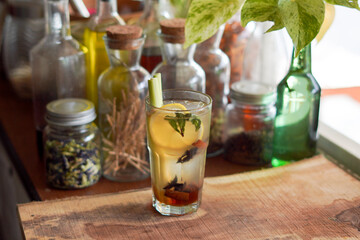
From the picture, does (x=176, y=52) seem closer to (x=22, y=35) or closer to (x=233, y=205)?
(x=233, y=205)

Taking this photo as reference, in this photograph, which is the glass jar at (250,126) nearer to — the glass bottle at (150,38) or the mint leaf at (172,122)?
the glass bottle at (150,38)

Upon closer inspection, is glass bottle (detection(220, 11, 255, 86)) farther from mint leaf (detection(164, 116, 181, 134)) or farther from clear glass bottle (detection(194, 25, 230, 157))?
mint leaf (detection(164, 116, 181, 134))

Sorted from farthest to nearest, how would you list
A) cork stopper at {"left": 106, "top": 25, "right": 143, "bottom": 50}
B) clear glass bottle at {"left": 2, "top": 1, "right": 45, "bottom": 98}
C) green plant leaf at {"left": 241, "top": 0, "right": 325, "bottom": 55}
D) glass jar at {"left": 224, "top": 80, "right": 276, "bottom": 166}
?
clear glass bottle at {"left": 2, "top": 1, "right": 45, "bottom": 98} < glass jar at {"left": 224, "top": 80, "right": 276, "bottom": 166} < cork stopper at {"left": 106, "top": 25, "right": 143, "bottom": 50} < green plant leaf at {"left": 241, "top": 0, "right": 325, "bottom": 55}

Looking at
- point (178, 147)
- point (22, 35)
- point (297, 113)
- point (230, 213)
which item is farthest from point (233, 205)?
point (22, 35)

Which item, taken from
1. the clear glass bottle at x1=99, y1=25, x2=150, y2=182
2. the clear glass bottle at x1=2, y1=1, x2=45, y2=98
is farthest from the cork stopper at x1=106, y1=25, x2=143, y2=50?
the clear glass bottle at x1=2, y1=1, x2=45, y2=98

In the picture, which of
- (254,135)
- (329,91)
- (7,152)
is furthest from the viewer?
(329,91)

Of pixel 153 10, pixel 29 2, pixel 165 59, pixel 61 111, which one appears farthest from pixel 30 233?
pixel 29 2

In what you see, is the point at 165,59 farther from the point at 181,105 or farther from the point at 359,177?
the point at 359,177
